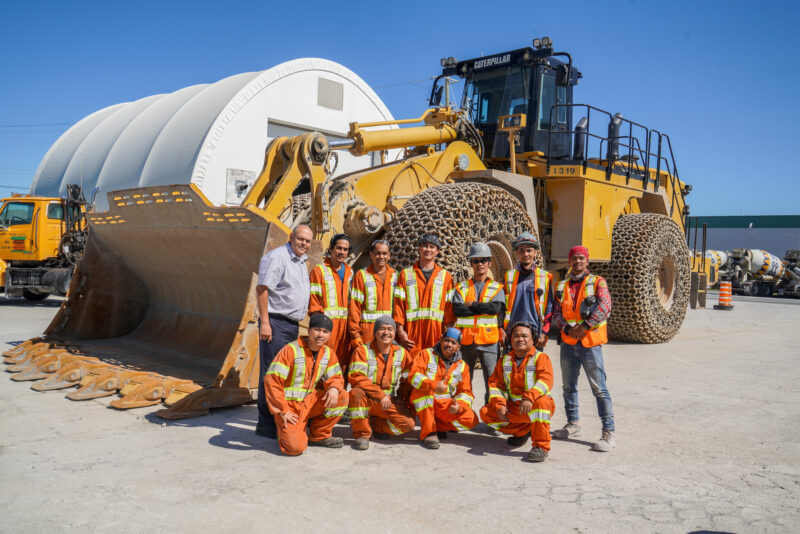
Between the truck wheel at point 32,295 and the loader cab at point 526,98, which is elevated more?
the loader cab at point 526,98

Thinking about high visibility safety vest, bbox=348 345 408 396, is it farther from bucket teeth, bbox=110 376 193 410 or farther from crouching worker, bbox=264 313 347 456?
bucket teeth, bbox=110 376 193 410

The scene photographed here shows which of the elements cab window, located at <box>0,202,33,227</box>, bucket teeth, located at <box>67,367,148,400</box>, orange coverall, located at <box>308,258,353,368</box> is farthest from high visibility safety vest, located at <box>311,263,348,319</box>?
cab window, located at <box>0,202,33,227</box>

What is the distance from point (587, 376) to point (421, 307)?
128 centimetres

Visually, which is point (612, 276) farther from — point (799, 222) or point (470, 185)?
point (799, 222)

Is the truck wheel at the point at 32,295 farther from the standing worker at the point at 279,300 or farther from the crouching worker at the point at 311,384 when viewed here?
the crouching worker at the point at 311,384

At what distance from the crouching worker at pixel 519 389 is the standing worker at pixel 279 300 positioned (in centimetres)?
146

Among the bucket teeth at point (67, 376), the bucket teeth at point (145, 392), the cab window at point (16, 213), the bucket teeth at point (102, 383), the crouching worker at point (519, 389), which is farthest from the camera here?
the cab window at point (16, 213)

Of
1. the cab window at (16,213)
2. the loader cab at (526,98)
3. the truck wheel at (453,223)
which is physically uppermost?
the loader cab at (526,98)

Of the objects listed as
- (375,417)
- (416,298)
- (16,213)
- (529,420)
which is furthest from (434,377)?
(16,213)

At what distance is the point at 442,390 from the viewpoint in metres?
4.62

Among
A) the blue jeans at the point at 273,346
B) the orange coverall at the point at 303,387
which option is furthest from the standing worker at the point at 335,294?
the orange coverall at the point at 303,387

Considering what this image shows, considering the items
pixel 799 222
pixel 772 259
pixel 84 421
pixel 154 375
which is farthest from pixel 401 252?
pixel 799 222

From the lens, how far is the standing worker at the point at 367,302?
484 cm

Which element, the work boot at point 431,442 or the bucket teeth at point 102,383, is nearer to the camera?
the work boot at point 431,442
